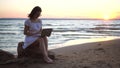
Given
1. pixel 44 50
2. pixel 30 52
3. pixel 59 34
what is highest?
pixel 44 50

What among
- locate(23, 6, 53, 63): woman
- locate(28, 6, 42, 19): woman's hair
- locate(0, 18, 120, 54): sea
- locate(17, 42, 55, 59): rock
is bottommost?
locate(0, 18, 120, 54): sea

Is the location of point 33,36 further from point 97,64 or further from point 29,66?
point 97,64

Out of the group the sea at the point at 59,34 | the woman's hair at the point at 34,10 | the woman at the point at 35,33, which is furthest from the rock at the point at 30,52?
the sea at the point at 59,34

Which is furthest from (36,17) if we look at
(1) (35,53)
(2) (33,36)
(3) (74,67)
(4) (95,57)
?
(4) (95,57)

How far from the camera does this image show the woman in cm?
643

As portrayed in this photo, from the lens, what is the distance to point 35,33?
21.4 ft

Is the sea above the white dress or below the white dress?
below

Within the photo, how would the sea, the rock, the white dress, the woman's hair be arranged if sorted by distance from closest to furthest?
the woman's hair
the white dress
the rock
the sea

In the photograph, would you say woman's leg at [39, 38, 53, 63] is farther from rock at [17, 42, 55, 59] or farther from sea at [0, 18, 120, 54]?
sea at [0, 18, 120, 54]

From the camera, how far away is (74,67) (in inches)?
245

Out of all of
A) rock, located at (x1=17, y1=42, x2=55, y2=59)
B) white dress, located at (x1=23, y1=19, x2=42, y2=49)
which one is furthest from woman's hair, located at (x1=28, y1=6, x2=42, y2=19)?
rock, located at (x1=17, y1=42, x2=55, y2=59)

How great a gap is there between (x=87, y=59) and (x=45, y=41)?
1.34m

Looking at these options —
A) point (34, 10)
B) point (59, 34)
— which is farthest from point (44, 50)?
point (59, 34)

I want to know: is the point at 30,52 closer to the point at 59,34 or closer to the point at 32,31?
the point at 32,31
